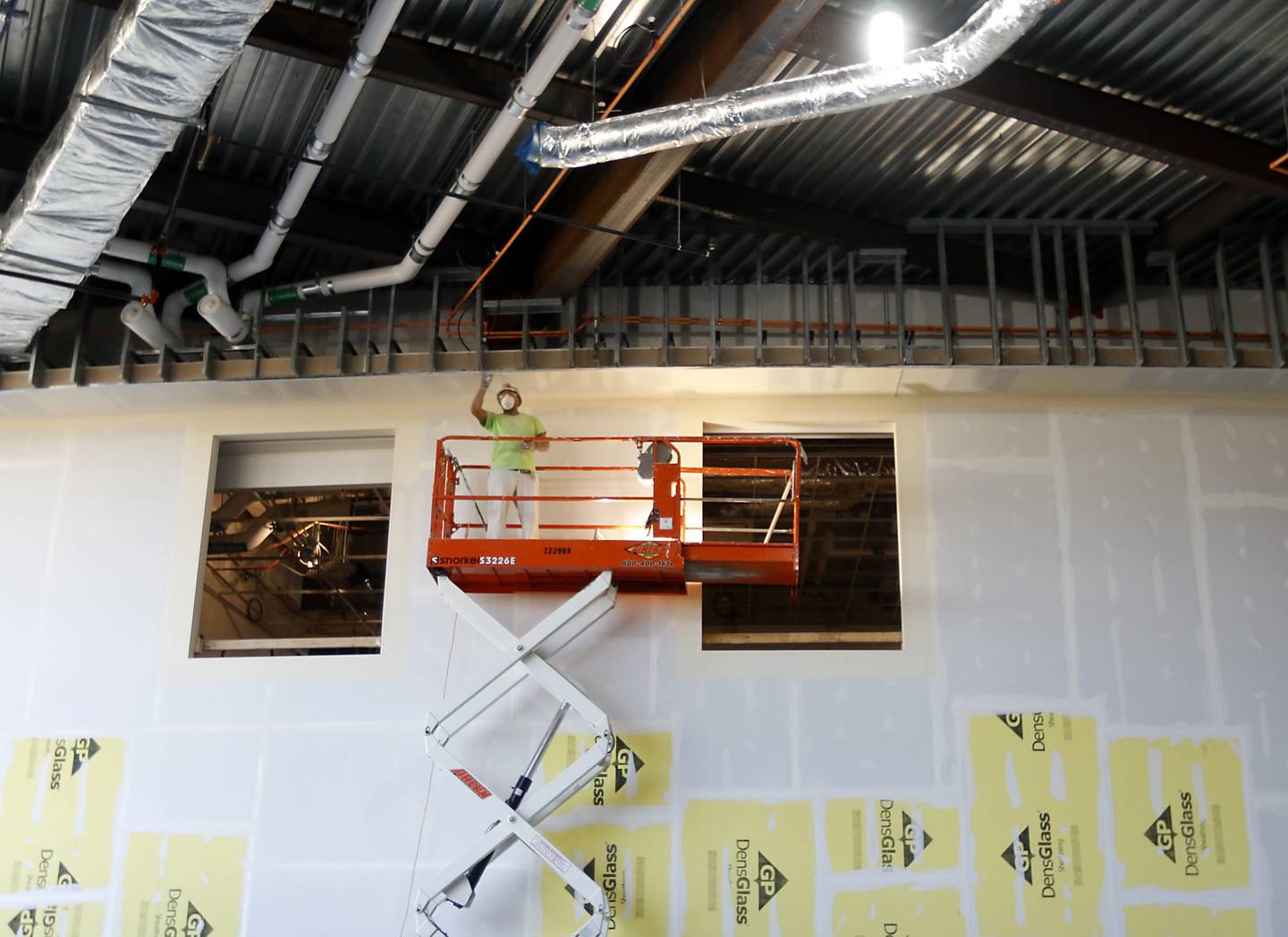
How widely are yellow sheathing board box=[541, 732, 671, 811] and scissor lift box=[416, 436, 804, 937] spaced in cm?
29

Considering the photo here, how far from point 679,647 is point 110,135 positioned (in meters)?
6.93

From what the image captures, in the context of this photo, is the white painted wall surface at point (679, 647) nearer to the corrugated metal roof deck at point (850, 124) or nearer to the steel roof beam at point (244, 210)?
the steel roof beam at point (244, 210)

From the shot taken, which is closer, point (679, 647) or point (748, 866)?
point (748, 866)

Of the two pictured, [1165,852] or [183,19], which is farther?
[1165,852]

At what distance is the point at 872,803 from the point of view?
12430 mm

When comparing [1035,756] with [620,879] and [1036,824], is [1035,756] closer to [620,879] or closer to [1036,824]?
[1036,824]

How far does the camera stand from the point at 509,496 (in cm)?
1273

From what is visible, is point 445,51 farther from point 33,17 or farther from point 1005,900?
point 1005,900

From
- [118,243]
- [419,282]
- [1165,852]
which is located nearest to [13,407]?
[118,243]

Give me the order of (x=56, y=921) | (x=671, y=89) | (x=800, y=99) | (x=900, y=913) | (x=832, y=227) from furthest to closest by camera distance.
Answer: (x=832, y=227), (x=56, y=921), (x=900, y=913), (x=671, y=89), (x=800, y=99)

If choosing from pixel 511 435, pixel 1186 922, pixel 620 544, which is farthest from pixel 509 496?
pixel 1186 922

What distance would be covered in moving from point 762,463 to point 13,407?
9.10 m

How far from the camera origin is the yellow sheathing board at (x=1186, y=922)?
12023 mm

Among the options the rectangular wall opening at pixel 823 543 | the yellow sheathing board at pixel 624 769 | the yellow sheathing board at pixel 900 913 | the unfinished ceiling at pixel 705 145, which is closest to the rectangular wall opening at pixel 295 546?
the unfinished ceiling at pixel 705 145
